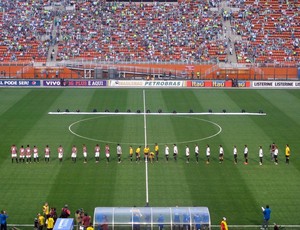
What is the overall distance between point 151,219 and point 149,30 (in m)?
60.3

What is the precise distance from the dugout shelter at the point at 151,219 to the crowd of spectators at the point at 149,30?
5247 centimetres

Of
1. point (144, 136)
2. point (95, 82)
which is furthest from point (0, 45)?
point (144, 136)

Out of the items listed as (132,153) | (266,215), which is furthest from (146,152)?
(266,215)

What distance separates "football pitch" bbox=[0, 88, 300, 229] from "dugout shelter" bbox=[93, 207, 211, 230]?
309 cm

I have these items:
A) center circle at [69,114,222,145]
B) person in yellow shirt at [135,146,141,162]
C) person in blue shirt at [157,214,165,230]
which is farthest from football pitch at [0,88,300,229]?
person in blue shirt at [157,214,165,230]

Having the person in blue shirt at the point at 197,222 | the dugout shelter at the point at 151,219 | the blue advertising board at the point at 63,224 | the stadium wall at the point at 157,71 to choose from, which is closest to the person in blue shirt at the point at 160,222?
the dugout shelter at the point at 151,219

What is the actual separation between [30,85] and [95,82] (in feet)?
23.3

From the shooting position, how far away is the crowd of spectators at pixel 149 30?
7725cm

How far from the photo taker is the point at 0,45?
78375mm

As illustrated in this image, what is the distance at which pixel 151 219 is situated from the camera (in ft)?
76.3

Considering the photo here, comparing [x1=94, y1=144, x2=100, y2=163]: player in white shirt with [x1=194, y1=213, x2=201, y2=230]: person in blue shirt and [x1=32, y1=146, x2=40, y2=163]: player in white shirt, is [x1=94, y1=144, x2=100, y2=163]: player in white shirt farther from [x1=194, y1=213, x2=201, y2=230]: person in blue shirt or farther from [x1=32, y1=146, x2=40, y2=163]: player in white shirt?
[x1=194, y1=213, x2=201, y2=230]: person in blue shirt

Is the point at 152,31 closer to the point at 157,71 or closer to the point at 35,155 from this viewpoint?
the point at 157,71

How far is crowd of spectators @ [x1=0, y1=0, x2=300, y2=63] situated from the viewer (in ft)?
253

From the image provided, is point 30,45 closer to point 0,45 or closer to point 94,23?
point 0,45
